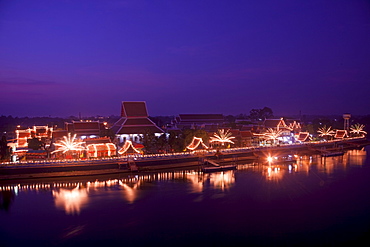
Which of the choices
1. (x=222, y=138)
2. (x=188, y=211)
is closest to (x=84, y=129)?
(x=222, y=138)

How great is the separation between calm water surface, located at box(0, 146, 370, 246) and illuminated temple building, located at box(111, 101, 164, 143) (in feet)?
30.6

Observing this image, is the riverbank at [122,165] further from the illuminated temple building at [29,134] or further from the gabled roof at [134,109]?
the illuminated temple building at [29,134]

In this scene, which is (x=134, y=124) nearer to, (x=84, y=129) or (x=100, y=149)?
(x=84, y=129)

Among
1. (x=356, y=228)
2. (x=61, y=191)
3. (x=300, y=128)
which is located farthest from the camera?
(x=300, y=128)

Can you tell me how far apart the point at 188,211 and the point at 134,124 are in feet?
Answer: 57.6

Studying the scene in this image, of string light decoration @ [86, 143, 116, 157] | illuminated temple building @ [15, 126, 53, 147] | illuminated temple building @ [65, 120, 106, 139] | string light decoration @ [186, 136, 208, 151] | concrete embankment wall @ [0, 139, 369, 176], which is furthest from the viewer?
illuminated temple building @ [15, 126, 53, 147]

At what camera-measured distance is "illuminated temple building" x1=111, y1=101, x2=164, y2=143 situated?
2878 centimetres

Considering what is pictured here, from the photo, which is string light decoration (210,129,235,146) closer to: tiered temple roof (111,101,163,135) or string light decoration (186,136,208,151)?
string light decoration (186,136,208,151)

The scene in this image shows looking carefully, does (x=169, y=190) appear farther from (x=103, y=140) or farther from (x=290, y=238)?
(x=103, y=140)

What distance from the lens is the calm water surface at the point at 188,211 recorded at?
11.4m

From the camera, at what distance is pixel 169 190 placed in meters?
16.9

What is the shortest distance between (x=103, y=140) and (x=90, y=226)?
12547 mm

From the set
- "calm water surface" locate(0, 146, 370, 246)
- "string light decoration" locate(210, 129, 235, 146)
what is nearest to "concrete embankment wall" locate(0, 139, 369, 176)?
"calm water surface" locate(0, 146, 370, 246)

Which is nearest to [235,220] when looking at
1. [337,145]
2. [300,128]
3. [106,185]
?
[106,185]
